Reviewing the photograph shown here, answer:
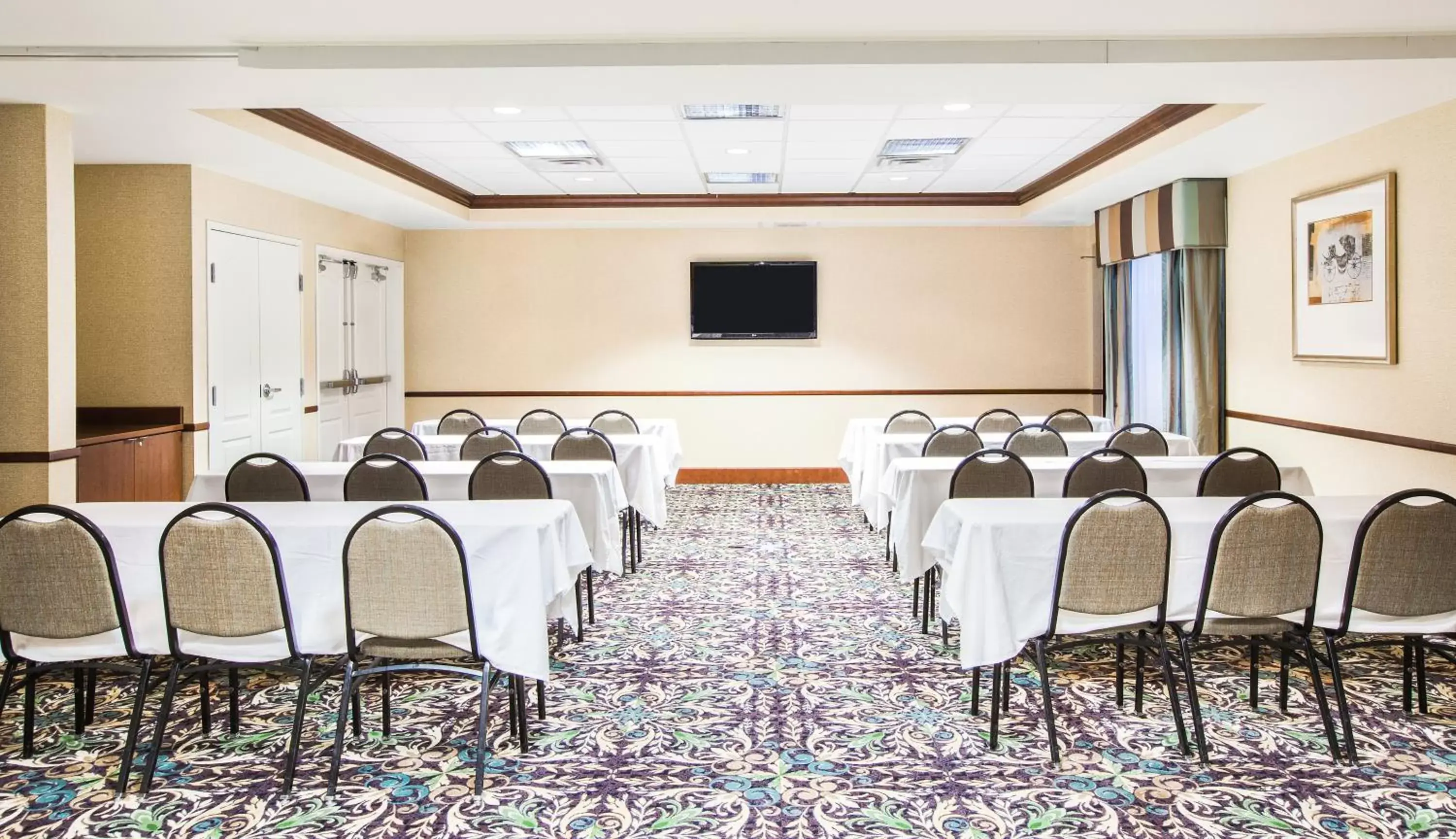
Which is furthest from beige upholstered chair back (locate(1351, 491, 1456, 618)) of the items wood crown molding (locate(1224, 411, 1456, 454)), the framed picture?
the framed picture

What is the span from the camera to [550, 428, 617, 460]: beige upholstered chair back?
6.70 metres

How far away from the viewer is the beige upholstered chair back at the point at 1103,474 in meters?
5.20

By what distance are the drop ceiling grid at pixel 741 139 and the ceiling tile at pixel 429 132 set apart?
16 millimetres

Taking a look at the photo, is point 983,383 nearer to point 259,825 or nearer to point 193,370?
point 193,370

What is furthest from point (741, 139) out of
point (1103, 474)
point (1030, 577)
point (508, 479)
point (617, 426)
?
point (1030, 577)

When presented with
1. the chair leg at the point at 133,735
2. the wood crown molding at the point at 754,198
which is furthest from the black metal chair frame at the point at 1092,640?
the wood crown molding at the point at 754,198

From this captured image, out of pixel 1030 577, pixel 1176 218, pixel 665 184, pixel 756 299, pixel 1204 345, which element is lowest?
pixel 1030 577

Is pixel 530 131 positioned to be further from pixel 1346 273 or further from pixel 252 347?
pixel 1346 273

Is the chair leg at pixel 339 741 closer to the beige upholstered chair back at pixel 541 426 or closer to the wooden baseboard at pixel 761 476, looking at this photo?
the beige upholstered chair back at pixel 541 426

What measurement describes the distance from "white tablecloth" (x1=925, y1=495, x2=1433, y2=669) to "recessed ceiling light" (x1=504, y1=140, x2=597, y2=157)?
16.8 feet

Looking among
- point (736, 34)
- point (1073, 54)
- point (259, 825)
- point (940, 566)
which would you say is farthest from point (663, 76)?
point (259, 825)

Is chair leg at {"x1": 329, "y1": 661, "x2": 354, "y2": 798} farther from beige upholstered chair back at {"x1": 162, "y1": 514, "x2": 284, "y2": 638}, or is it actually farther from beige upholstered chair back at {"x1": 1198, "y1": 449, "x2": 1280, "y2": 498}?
beige upholstered chair back at {"x1": 1198, "y1": 449, "x2": 1280, "y2": 498}

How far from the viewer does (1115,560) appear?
3506 mm

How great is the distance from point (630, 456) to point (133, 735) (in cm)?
394
